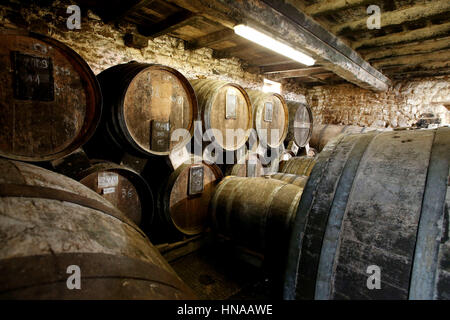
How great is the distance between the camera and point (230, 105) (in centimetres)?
375

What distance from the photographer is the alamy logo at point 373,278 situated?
1.05 m

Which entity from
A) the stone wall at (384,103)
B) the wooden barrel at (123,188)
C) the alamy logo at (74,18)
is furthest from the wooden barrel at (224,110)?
the stone wall at (384,103)

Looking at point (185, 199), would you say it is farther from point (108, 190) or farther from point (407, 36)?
point (407, 36)

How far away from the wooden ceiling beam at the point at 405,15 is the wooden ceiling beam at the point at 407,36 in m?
0.61

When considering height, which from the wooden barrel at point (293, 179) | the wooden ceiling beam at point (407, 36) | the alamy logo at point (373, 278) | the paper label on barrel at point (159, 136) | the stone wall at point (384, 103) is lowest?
the alamy logo at point (373, 278)

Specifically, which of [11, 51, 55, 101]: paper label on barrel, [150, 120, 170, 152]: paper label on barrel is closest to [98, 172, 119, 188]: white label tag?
[150, 120, 170, 152]: paper label on barrel

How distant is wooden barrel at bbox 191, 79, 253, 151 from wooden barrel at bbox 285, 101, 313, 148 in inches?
66.1

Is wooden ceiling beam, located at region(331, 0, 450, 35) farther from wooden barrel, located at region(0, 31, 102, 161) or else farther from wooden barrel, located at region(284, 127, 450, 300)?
wooden barrel, located at region(0, 31, 102, 161)

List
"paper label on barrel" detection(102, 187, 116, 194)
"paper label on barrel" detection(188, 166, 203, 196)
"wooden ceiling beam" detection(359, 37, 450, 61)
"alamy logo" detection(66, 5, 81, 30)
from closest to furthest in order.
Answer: "paper label on barrel" detection(102, 187, 116, 194)
"alamy logo" detection(66, 5, 81, 30)
"paper label on barrel" detection(188, 166, 203, 196)
"wooden ceiling beam" detection(359, 37, 450, 61)

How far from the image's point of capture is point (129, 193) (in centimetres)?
284

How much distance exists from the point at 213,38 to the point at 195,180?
260 cm

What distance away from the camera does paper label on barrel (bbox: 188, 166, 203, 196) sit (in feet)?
11.0

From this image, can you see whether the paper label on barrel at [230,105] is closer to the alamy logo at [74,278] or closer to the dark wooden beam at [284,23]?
the dark wooden beam at [284,23]

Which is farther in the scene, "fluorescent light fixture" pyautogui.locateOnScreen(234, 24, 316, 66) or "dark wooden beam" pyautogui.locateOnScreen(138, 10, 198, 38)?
"dark wooden beam" pyautogui.locateOnScreen(138, 10, 198, 38)
